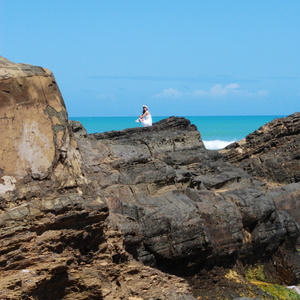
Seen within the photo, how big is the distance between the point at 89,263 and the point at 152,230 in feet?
7.29

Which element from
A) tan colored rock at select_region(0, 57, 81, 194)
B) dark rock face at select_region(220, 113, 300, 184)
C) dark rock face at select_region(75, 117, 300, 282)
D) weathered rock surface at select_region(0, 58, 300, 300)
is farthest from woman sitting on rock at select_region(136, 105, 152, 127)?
tan colored rock at select_region(0, 57, 81, 194)

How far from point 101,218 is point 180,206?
3117 millimetres

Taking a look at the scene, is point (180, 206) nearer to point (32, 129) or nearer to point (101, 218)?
point (101, 218)

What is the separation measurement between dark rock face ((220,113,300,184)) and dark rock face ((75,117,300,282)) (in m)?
3.57

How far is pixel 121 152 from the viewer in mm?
11500

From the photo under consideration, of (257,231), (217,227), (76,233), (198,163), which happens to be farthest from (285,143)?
(76,233)

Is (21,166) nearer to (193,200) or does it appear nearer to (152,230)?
(152,230)

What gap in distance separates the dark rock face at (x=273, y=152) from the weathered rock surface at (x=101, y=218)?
4.71 meters

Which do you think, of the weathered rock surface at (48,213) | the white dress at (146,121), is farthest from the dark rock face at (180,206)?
the white dress at (146,121)

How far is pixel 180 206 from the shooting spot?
9.76m

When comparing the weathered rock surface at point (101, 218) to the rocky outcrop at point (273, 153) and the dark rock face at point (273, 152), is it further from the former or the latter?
the dark rock face at point (273, 152)

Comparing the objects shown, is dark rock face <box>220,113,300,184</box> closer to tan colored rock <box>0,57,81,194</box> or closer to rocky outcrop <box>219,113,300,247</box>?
rocky outcrop <box>219,113,300,247</box>

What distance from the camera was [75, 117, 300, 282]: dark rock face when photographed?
916 cm

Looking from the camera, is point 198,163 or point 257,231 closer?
point 257,231
